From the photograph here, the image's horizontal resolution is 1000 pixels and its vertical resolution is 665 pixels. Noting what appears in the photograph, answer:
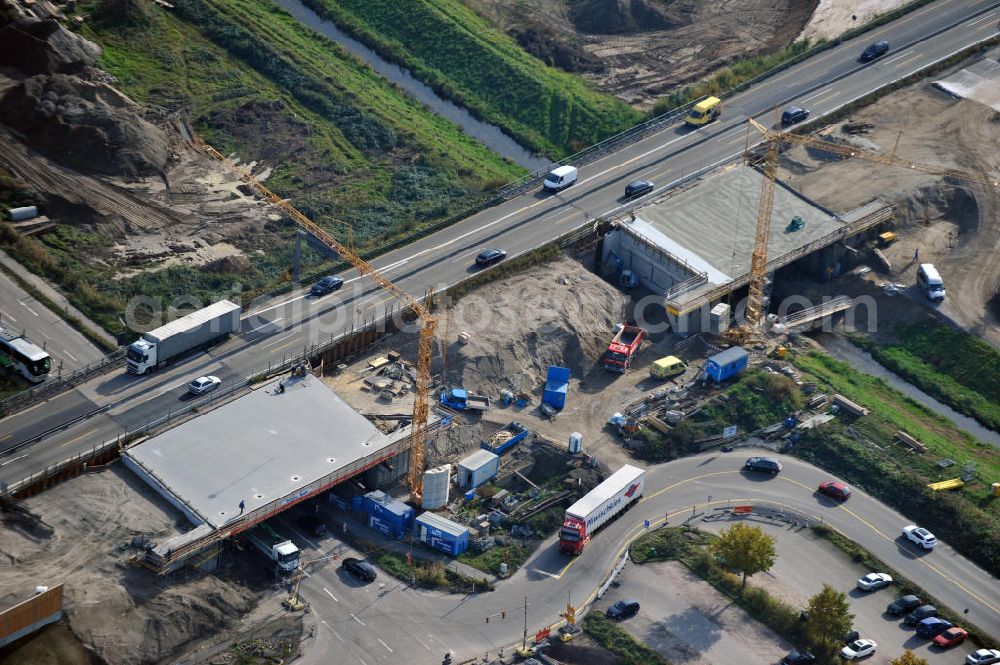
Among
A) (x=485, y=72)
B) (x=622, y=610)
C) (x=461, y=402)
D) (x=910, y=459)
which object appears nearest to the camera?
(x=622, y=610)

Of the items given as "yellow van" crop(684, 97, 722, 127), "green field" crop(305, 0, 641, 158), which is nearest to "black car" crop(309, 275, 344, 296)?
"green field" crop(305, 0, 641, 158)

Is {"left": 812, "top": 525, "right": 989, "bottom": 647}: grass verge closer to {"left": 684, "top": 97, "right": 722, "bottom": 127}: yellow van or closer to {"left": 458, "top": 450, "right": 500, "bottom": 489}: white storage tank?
{"left": 458, "top": 450, "right": 500, "bottom": 489}: white storage tank

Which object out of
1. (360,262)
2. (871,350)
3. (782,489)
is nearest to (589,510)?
(782,489)

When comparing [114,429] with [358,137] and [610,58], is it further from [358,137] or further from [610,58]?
[610,58]

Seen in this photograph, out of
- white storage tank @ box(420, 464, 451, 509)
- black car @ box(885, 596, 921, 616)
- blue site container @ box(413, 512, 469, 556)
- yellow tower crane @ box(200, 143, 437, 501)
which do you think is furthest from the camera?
yellow tower crane @ box(200, 143, 437, 501)

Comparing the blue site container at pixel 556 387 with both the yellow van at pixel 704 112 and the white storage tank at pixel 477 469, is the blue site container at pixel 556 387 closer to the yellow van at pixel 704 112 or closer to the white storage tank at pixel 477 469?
the white storage tank at pixel 477 469

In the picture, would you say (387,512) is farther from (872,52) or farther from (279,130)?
(872,52)

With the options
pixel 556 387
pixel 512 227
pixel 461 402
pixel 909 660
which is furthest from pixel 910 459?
pixel 512 227
